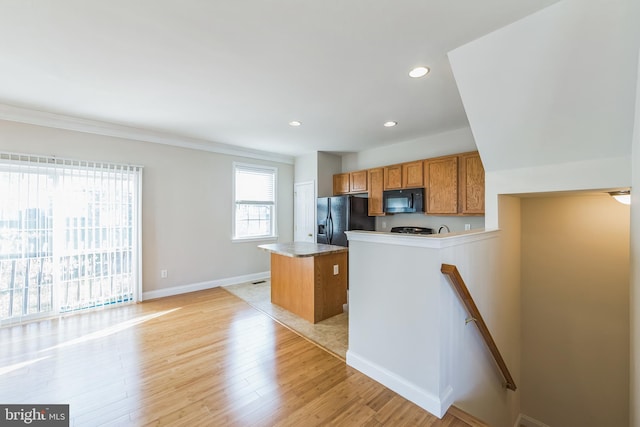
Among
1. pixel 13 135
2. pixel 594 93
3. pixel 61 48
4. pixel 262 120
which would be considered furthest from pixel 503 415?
pixel 13 135

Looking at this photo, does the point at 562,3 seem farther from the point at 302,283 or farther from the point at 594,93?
the point at 302,283

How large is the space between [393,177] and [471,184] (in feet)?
4.17

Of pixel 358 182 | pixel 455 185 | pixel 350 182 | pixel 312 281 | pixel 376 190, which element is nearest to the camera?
pixel 312 281

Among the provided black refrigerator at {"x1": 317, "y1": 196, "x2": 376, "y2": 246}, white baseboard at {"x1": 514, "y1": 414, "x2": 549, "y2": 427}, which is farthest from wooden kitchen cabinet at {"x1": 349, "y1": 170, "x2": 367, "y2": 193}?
white baseboard at {"x1": 514, "y1": 414, "x2": 549, "y2": 427}

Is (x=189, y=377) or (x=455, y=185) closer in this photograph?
(x=189, y=377)

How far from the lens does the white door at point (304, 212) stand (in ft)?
18.1

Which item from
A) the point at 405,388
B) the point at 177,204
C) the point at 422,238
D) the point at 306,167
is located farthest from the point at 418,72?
the point at 177,204

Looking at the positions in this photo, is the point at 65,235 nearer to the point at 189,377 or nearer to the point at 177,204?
the point at 177,204

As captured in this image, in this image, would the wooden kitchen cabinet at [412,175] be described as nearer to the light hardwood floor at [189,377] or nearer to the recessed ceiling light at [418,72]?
the recessed ceiling light at [418,72]

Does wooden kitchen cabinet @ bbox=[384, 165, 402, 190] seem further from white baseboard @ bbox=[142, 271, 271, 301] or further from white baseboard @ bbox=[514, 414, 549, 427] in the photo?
white baseboard @ bbox=[514, 414, 549, 427]

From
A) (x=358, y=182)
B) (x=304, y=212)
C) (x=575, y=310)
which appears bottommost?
(x=575, y=310)

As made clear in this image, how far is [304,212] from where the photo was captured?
574 cm

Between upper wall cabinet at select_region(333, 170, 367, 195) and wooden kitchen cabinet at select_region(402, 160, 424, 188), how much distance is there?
2.70 ft

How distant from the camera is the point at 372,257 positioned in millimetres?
2219
